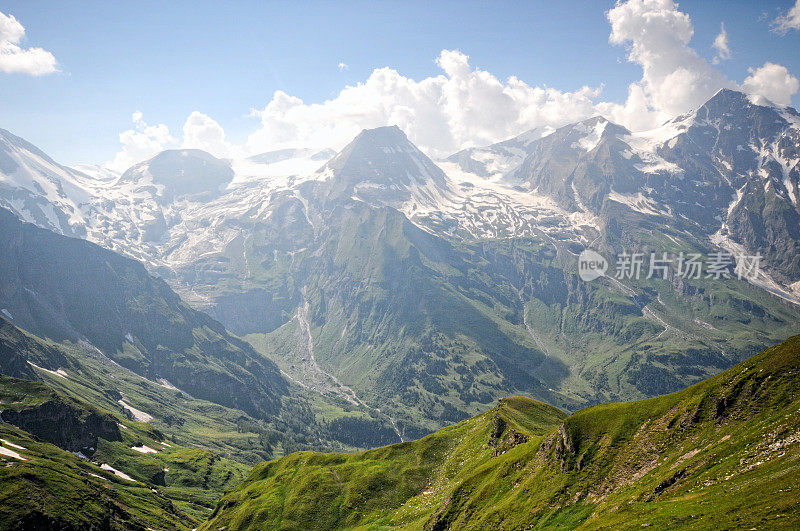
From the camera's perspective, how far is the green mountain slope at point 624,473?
4550 cm

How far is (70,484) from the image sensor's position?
13275 cm

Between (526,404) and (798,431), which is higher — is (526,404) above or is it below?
below

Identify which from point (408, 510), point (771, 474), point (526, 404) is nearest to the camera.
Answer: point (771, 474)

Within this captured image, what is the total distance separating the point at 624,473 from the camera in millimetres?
63281

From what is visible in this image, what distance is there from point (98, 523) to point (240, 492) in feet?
138

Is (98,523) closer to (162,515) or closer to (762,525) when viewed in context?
(162,515)

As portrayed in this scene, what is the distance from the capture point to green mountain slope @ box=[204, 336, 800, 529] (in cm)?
4550

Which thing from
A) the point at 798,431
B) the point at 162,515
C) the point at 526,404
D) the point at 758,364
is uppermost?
the point at 758,364

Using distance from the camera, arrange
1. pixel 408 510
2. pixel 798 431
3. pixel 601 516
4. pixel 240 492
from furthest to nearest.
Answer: pixel 240 492
pixel 408 510
pixel 601 516
pixel 798 431

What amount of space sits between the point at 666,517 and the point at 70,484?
160361 millimetres

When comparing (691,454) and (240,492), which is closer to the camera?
(691,454)

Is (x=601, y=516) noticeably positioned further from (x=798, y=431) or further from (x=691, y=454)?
(x=798, y=431)

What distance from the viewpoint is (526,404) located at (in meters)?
134

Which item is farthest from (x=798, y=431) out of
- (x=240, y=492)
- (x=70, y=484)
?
(x=70, y=484)
